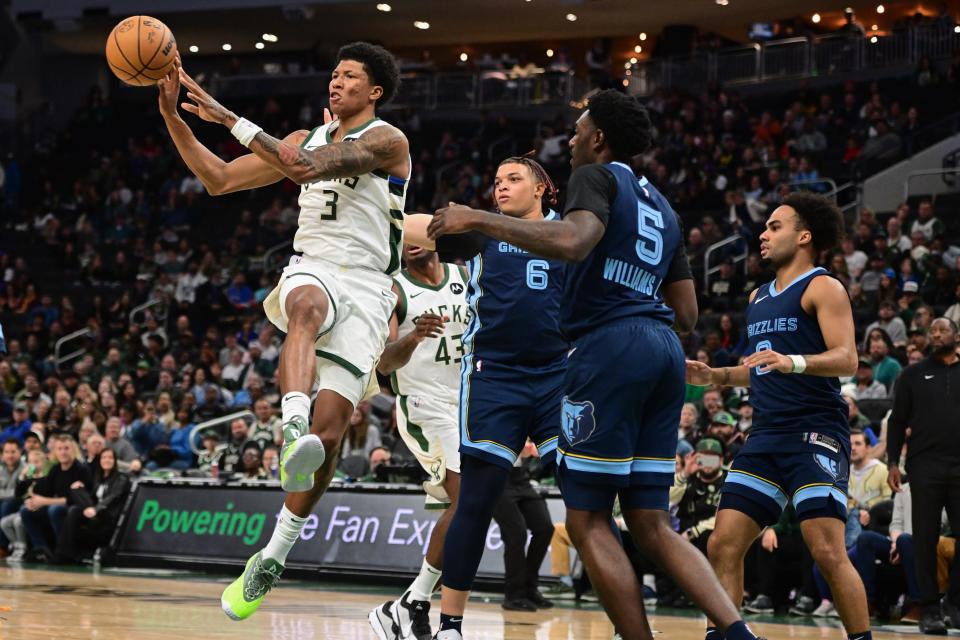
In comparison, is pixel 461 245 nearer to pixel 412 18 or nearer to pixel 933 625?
pixel 933 625

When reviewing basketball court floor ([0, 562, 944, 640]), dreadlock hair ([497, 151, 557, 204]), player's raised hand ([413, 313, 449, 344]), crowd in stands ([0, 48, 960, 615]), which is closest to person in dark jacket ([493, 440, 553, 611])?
basketball court floor ([0, 562, 944, 640])

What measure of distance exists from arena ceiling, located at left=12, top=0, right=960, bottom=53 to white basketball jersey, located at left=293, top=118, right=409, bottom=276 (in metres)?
24.3

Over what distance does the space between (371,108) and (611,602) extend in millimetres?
2906

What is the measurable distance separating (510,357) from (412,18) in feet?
89.5

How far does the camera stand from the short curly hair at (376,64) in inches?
258

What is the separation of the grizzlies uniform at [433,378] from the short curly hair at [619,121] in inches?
91.2

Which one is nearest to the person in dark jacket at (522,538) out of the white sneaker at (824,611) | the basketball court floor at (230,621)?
the basketball court floor at (230,621)

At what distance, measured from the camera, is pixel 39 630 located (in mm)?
6871

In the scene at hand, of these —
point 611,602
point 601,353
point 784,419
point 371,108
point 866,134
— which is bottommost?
point 611,602

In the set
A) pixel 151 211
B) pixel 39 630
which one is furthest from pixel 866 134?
pixel 39 630

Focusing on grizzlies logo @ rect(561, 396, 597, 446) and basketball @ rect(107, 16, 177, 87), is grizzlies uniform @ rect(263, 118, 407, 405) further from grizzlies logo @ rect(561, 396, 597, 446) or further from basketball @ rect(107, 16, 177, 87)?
grizzlies logo @ rect(561, 396, 597, 446)

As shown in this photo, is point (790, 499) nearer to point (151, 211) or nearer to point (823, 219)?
point (823, 219)

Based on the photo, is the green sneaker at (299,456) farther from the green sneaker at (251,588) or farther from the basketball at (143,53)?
the basketball at (143,53)

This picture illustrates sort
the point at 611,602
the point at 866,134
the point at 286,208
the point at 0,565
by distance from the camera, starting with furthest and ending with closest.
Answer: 1. the point at 286,208
2. the point at 866,134
3. the point at 0,565
4. the point at 611,602
